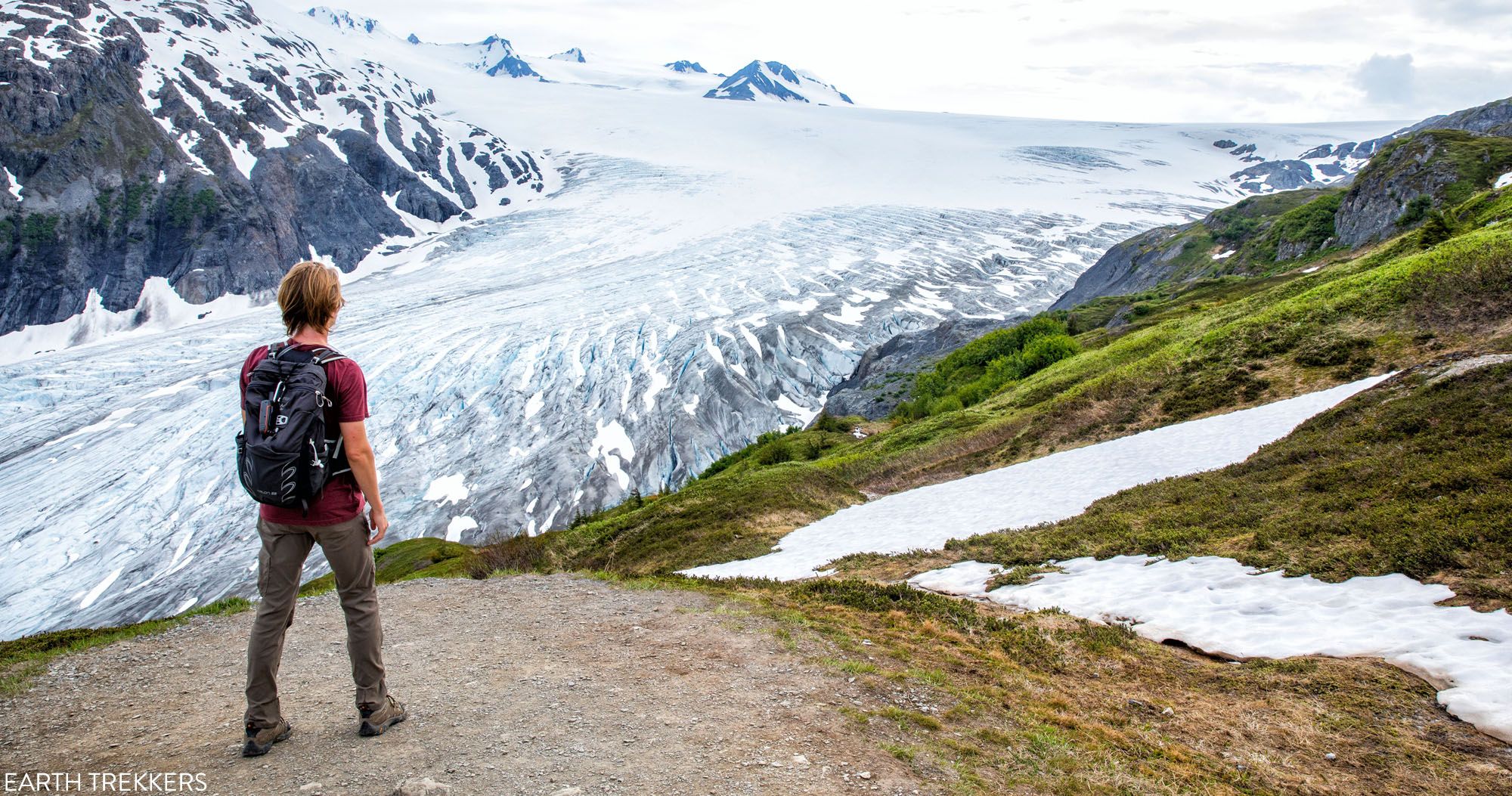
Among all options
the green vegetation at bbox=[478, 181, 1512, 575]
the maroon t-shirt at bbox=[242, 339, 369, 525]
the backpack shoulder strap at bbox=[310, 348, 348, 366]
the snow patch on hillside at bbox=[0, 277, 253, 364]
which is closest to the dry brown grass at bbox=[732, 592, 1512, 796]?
the maroon t-shirt at bbox=[242, 339, 369, 525]

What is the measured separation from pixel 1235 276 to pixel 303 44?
566 feet

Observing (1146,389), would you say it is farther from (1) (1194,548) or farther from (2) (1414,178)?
(2) (1414,178)

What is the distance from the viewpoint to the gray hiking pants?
18.2ft

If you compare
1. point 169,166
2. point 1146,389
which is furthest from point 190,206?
point 1146,389

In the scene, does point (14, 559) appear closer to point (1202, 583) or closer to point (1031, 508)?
point (1031, 508)

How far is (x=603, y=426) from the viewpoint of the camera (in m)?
54.3

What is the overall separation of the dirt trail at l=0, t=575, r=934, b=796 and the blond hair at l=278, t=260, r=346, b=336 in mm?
3218

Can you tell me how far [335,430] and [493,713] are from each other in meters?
2.87

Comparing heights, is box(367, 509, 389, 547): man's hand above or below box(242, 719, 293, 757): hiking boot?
above

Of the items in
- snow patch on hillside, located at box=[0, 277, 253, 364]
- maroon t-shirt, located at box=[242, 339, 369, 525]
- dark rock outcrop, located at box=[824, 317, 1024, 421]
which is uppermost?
maroon t-shirt, located at box=[242, 339, 369, 525]

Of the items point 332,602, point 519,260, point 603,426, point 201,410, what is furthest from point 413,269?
point 332,602

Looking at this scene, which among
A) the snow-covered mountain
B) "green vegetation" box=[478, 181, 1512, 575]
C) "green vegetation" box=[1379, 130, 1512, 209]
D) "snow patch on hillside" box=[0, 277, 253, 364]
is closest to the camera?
"green vegetation" box=[478, 181, 1512, 575]

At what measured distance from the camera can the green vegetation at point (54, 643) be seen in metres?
7.68

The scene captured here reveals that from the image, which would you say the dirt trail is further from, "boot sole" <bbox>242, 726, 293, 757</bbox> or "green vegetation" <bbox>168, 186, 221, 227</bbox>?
"green vegetation" <bbox>168, 186, 221, 227</bbox>
